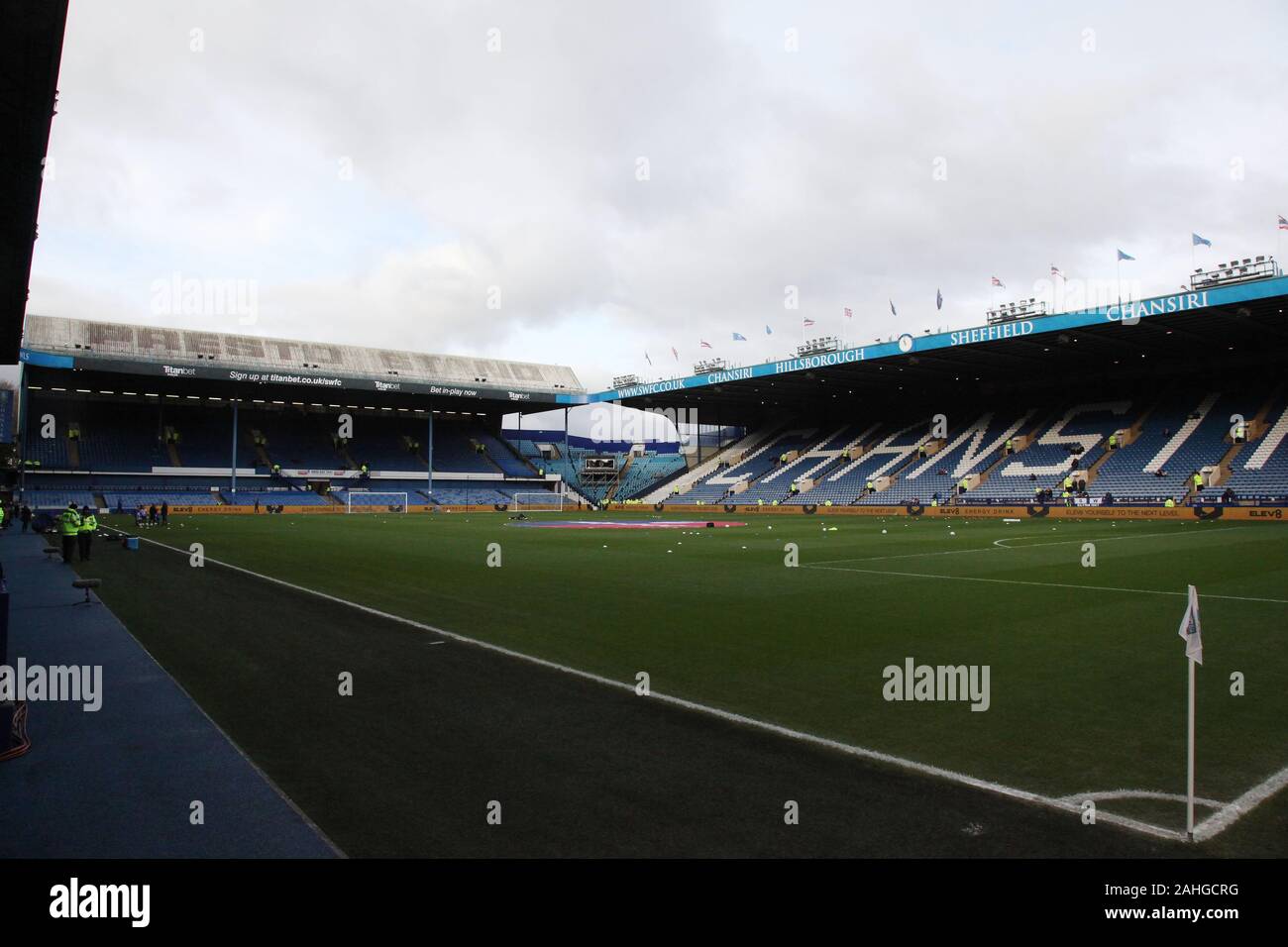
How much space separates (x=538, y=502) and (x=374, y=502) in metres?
14.4

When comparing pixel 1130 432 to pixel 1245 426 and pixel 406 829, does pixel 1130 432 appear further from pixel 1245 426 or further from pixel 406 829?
pixel 406 829

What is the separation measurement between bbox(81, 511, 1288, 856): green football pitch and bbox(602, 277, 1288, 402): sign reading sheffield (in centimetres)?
1885

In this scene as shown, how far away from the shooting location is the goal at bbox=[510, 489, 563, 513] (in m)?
66.2

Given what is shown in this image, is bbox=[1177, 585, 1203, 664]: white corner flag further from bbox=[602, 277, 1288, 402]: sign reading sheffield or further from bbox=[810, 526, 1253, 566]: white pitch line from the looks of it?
A: bbox=[602, 277, 1288, 402]: sign reading sheffield

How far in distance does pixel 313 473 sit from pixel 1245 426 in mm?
69369

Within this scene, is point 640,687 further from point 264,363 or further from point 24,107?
point 264,363

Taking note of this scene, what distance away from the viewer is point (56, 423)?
61406mm

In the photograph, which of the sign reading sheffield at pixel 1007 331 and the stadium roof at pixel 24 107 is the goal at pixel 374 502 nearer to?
the sign reading sheffield at pixel 1007 331

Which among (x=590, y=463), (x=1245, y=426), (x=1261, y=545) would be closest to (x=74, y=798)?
(x=1261, y=545)

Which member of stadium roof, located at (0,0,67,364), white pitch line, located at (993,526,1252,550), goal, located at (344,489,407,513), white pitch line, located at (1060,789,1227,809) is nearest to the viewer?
white pitch line, located at (1060,789,1227,809)

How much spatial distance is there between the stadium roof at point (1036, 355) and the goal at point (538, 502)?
34.4ft

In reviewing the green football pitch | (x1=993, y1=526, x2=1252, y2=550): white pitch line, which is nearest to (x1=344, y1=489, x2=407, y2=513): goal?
the green football pitch

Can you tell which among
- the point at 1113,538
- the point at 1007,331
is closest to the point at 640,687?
the point at 1113,538

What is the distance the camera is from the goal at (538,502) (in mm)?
66250
